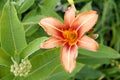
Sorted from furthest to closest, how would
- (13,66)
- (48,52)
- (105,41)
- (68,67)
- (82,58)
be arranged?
(105,41), (82,58), (48,52), (13,66), (68,67)

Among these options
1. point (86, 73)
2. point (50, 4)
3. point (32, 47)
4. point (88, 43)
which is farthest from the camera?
point (86, 73)

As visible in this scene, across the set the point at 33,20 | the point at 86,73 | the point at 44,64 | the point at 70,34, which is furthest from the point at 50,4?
the point at 86,73

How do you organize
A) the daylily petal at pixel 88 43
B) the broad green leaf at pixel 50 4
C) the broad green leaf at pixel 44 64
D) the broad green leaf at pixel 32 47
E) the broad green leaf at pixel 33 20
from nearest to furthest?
1. the daylily petal at pixel 88 43
2. the broad green leaf at pixel 32 47
3. the broad green leaf at pixel 44 64
4. the broad green leaf at pixel 33 20
5. the broad green leaf at pixel 50 4

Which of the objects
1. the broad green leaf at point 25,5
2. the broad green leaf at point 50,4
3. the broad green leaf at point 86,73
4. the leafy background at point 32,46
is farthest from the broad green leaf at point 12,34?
the broad green leaf at point 86,73

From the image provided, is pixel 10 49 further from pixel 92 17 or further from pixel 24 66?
pixel 92 17

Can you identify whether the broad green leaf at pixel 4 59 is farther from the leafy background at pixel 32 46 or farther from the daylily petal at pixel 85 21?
the daylily petal at pixel 85 21

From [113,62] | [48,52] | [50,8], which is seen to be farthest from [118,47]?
[48,52]

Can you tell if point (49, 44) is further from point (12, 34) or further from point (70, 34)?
point (12, 34)

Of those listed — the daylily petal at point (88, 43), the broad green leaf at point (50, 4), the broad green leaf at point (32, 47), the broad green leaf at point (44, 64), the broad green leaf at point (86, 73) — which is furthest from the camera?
the broad green leaf at point (86, 73)
